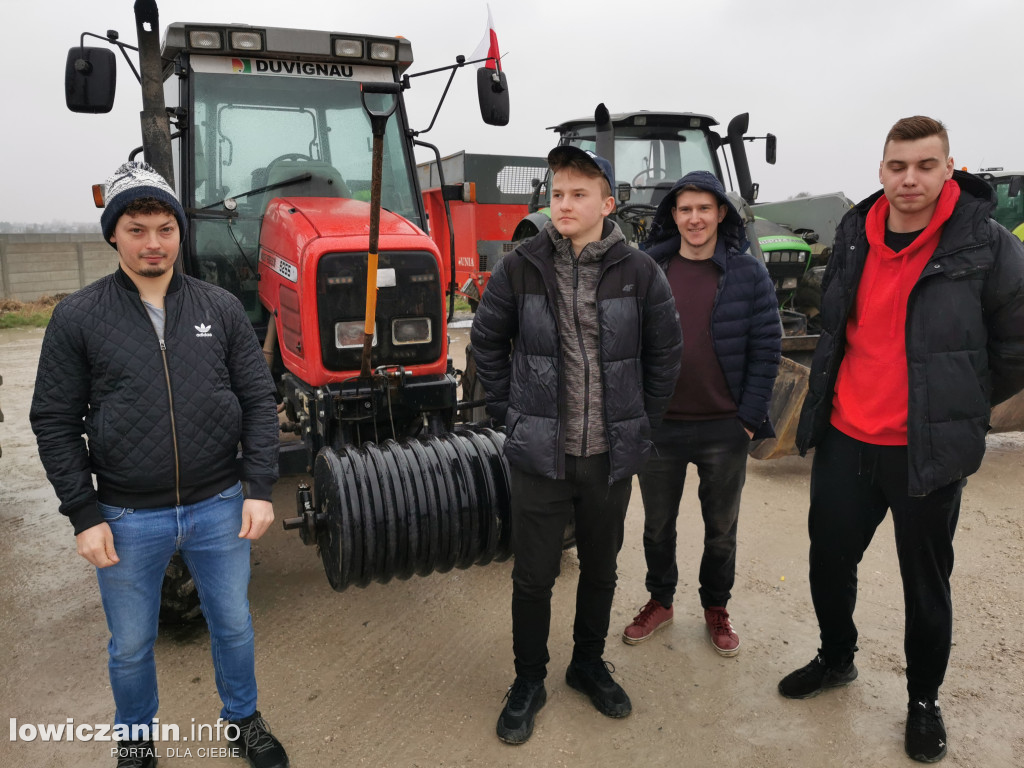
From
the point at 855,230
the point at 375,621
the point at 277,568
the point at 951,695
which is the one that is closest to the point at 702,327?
the point at 855,230

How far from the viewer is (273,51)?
3.96 metres

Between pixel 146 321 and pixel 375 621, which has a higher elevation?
pixel 146 321

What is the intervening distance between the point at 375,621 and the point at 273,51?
2.84 m

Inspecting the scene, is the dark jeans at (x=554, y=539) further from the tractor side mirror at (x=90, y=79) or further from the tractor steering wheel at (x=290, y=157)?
the tractor side mirror at (x=90, y=79)

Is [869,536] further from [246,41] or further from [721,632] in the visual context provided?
[246,41]

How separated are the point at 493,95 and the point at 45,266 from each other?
18.0 meters

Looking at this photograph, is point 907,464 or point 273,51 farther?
point 273,51

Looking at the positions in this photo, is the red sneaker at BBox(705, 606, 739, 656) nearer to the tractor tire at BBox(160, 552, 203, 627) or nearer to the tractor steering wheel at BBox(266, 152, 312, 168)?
the tractor tire at BBox(160, 552, 203, 627)

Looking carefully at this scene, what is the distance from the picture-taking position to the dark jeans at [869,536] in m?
2.50

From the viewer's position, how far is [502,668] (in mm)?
3127

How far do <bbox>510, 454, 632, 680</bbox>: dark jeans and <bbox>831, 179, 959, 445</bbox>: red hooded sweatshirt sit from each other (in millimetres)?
815

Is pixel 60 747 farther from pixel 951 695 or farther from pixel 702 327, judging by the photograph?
pixel 951 695

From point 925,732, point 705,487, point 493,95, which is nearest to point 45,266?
point 493,95

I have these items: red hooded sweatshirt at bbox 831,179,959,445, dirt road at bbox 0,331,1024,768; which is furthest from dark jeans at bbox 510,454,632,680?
red hooded sweatshirt at bbox 831,179,959,445
